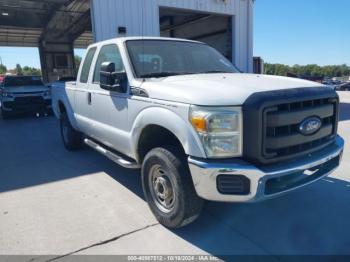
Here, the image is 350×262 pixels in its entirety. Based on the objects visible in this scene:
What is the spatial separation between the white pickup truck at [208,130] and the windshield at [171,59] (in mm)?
16

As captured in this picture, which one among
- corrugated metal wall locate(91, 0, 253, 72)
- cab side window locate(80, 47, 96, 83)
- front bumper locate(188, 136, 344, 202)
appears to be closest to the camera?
front bumper locate(188, 136, 344, 202)

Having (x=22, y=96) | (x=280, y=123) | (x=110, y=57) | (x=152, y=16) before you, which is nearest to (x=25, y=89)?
(x=22, y=96)

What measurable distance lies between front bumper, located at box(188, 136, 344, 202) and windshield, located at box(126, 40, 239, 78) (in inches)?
58.3

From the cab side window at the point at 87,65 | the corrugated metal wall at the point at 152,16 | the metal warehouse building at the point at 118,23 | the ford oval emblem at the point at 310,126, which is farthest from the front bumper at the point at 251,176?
the corrugated metal wall at the point at 152,16

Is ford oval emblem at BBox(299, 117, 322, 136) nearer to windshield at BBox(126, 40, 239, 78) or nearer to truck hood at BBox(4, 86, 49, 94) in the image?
windshield at BBox(126, 40, 239, 78)

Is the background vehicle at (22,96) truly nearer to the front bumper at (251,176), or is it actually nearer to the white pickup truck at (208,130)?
the white pickup truck at (208,130)

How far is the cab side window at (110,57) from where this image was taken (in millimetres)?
3889

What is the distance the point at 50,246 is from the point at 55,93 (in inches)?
175

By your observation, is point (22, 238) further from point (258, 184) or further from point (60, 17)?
point (60, 17)

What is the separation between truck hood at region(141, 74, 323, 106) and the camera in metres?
2.55

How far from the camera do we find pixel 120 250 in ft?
9.32

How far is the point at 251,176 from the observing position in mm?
2471

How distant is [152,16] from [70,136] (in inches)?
238

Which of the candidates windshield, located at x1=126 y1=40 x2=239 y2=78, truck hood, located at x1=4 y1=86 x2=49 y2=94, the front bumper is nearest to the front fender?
the front bumper
